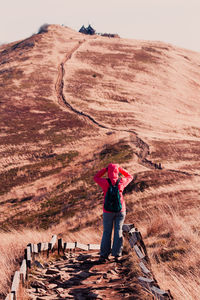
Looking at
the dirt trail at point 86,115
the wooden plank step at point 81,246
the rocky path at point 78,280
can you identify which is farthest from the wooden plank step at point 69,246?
the dirt trail at point 86,115

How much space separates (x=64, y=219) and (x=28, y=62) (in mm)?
61124

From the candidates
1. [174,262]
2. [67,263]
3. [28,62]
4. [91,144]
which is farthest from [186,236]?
[28,62]

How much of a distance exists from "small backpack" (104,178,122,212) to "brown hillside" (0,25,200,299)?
1.37 m

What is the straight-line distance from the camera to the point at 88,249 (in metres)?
9.50

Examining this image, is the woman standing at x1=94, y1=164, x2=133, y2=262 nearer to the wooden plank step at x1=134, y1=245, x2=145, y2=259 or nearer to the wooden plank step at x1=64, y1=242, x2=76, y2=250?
the wooden plank step at x1=134, y1=245, x2=145, y2=259

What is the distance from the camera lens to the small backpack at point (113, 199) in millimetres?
7845

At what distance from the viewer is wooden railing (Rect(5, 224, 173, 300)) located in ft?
17.5

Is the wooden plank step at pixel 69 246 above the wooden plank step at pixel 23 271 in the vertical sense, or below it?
below

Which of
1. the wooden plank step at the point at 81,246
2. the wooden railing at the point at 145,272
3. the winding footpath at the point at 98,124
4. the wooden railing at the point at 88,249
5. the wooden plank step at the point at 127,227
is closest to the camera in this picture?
the wooden railing at the point at 145,272

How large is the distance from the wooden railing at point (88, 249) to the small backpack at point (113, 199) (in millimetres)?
686

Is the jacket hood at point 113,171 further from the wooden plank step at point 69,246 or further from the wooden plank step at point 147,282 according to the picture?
the wooden plank step at point 147,282

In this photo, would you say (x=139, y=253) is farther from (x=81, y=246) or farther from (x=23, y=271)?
(x=81, y=246)

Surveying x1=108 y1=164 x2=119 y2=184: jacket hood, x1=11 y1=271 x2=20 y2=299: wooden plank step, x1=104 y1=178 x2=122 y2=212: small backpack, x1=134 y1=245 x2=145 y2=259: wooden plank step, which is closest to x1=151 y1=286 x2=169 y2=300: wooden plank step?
x1=134 y1=245 x2=145 y2=259: wooden plank step

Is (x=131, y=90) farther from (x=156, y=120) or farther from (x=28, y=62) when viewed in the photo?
(x=28, y=62)
